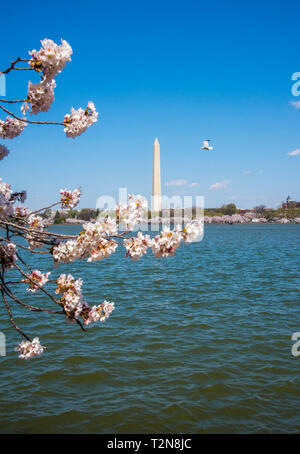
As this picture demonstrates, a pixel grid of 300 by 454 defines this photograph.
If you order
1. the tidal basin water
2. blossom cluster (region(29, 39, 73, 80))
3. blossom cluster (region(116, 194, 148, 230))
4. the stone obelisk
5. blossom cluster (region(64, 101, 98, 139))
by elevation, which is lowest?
the tidal basin water

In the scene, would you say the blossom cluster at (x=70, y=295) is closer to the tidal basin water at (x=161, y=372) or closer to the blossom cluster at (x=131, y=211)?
the blossom cluster at (x=131, y=211)

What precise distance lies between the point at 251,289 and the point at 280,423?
10869 mm

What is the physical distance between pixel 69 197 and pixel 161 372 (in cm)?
461

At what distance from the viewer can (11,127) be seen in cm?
479

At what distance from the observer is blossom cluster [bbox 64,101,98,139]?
404 centimetres

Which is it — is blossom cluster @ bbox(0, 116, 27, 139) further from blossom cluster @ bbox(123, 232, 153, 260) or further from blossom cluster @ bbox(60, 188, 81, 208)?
blossom cluster @ bbox(123, 232, 153, 260)

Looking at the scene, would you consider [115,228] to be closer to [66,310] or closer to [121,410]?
[66,310]

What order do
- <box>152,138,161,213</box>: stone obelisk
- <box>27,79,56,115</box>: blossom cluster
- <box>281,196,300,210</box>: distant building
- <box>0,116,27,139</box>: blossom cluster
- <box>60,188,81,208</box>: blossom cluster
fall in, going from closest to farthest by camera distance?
<box>27,79,56,115</box>: blossom cluster → <box>0,116,27,139</box>: blossom cluster → <box>60,188,81,208</box>: blossom cluster → <box>152,138,161,213</box>: stone obelisk → <box>281,196,300,210</box>: distant building

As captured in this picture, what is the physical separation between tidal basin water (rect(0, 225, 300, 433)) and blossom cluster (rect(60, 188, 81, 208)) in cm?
359

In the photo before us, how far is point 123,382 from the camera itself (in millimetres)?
7406

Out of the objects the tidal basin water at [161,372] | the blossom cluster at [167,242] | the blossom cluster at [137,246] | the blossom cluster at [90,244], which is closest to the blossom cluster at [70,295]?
the blossom cluster at [90,244]

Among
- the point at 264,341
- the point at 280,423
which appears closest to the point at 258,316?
the point at 264,341

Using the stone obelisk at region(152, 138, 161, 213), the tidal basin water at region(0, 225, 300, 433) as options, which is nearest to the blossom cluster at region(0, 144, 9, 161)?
the tidal basin water at region(0, 225, 300, 433)

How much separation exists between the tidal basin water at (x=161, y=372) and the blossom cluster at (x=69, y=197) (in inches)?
141
